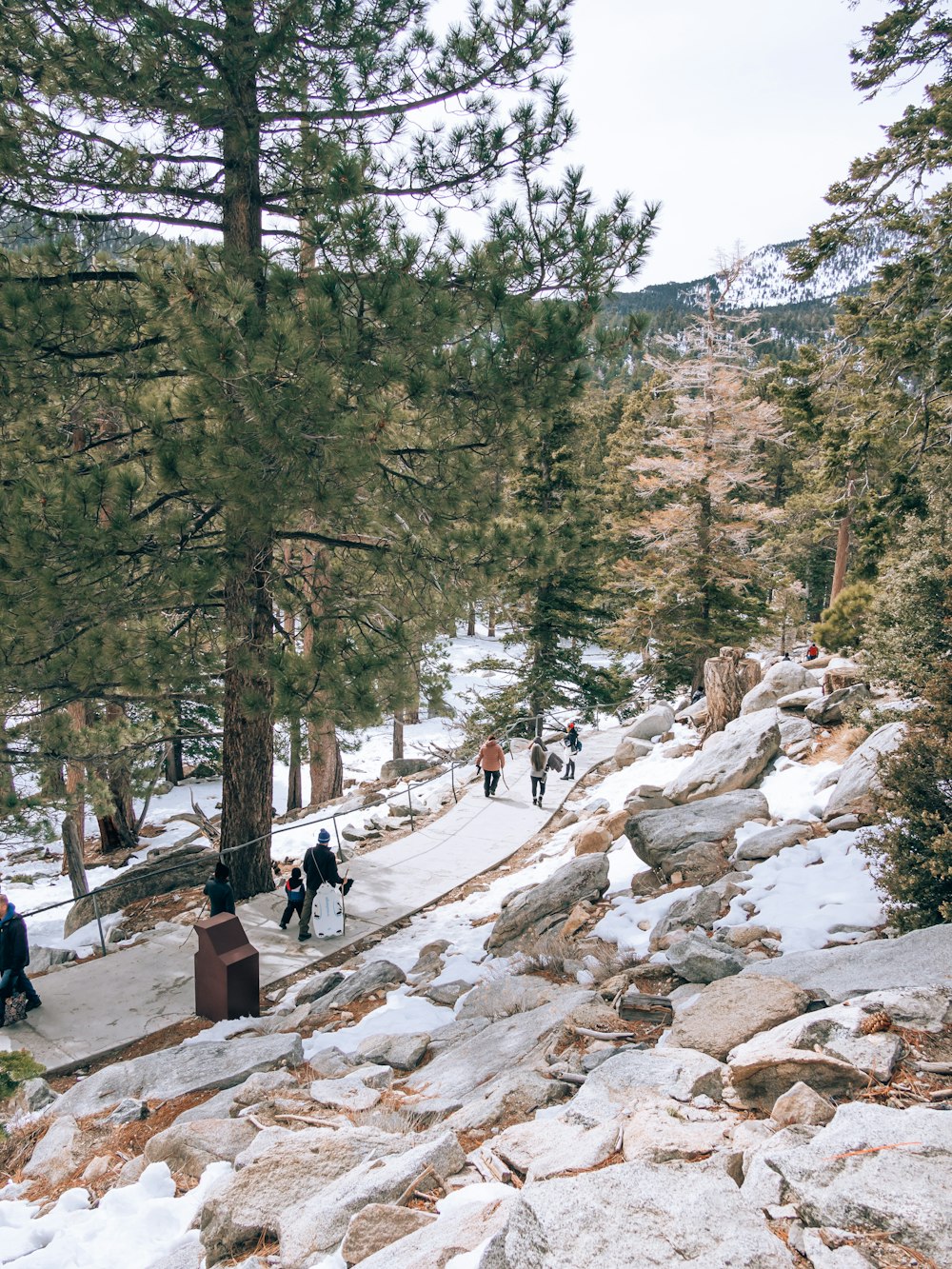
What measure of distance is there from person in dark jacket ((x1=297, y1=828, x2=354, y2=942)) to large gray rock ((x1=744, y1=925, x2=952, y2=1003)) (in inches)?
219

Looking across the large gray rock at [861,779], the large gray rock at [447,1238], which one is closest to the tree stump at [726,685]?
the large gray rock at [861,779]

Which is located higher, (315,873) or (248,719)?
(248,719)

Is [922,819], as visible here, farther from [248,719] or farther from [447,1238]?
[248,719]

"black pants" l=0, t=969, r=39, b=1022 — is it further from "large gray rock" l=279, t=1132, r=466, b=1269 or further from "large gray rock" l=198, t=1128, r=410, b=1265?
"large gray rock" l=279, t=1132, r=466, b=1269

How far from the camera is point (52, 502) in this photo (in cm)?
748

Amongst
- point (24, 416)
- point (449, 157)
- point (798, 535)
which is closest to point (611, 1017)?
point (24, 416)

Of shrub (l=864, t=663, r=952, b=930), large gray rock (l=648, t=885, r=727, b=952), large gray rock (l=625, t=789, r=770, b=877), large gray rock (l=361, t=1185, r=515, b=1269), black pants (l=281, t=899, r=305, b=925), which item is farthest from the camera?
black pants (l=281, t=899, r=305, b=925)

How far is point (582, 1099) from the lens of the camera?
14.0 feet

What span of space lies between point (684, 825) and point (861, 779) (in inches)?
77.3

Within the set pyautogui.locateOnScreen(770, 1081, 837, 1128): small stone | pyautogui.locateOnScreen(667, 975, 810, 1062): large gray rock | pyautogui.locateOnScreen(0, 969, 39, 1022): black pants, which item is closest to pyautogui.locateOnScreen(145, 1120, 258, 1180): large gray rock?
pyautogui.locateOnScreen(667, 975, 810, 1062): large gray rock

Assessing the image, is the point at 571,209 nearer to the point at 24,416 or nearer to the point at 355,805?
the point at 24,416

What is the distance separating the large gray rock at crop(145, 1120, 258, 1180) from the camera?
472 centimetres

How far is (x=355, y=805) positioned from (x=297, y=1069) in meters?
11.1

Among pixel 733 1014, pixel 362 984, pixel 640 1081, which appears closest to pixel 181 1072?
pixel 362 984
